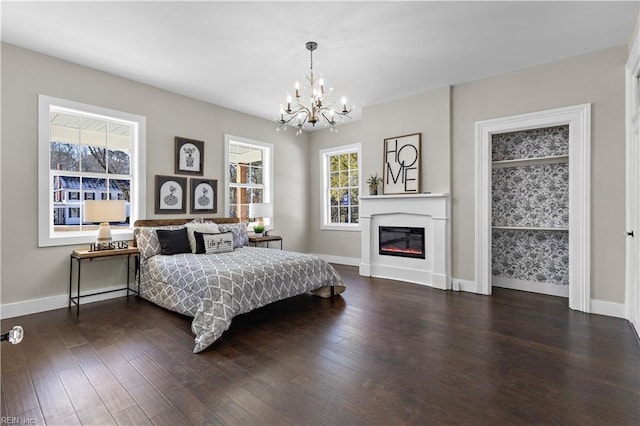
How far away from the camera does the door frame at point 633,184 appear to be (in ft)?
9.39

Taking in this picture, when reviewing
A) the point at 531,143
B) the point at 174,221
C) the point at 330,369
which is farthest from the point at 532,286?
the point at 174,221

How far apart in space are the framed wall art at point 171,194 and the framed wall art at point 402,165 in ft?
10.3

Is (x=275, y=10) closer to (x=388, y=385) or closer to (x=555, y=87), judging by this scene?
(x=388, y=385)

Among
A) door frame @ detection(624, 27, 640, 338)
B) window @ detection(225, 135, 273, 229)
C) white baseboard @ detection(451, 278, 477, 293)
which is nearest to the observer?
door frame @ detection(624, 27, 640, 338)

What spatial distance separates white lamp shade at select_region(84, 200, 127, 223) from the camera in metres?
3.49

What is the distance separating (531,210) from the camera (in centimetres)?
431

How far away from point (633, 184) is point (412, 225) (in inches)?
96.1

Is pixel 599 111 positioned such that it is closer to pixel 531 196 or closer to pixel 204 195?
pixel 531 196

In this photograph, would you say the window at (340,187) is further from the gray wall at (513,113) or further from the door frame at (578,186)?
the door frame at (578,186)

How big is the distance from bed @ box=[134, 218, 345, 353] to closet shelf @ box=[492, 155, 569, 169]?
2818 mm

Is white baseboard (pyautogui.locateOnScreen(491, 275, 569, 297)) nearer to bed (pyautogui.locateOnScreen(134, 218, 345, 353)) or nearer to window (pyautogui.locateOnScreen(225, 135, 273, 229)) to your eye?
bed (pyautogui.locateOnScreen(134, 218, 345, 353))

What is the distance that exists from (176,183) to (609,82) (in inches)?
216

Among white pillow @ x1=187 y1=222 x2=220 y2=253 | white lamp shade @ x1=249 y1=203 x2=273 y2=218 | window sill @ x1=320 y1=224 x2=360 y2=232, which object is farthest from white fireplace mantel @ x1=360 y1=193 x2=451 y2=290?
white pillow @ x1=187 y1=222 x2=220 y2=253

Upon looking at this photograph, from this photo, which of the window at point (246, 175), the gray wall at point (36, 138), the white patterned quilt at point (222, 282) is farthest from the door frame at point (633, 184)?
the gray wall at point (36, 138)
